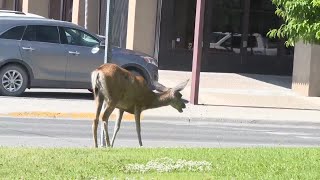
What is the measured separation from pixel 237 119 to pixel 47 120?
453cm

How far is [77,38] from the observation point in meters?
19.3

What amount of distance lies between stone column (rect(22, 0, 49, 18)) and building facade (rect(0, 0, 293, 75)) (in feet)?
25.1

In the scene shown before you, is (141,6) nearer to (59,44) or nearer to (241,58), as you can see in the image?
(241,58)

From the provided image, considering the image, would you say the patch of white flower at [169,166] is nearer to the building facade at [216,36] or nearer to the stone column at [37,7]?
the building facade at [216,36]

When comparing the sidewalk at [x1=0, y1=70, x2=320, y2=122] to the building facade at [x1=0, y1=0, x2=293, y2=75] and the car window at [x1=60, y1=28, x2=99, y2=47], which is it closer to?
the car window at [x1=60, y1=28, x2=99, y2=47]

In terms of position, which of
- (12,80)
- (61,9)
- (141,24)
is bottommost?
(12,80)

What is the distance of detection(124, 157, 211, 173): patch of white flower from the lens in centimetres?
747

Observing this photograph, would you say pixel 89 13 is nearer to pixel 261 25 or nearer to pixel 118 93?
pixel 261 25

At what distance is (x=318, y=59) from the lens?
936 inches

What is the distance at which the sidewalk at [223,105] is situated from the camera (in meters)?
17.4

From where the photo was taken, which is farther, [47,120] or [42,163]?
[47,120]

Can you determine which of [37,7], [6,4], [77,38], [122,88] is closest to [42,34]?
[77,38]

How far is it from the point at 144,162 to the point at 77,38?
38.5 feet

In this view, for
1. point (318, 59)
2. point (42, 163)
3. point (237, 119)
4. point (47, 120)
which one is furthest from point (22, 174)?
point (318, 59)
